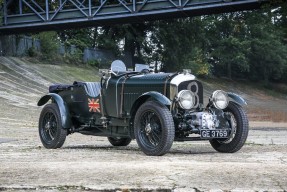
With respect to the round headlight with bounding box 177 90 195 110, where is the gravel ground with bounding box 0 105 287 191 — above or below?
below

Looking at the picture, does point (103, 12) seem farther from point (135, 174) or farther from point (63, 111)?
point (135, 174)

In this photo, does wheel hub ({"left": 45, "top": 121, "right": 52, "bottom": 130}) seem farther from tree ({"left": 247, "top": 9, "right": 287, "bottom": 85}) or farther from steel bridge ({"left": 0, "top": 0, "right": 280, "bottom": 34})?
tree ({"left": 247, "top": 9, "right": 287, "bottom": 85})

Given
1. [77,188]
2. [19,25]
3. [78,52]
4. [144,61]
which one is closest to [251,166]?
[77,188]

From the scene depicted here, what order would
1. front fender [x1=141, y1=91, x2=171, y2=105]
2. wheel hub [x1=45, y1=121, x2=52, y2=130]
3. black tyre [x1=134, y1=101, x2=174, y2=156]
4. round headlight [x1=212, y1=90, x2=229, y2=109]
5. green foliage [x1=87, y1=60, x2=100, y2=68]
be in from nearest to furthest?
black tyre [x1=134, y1=101, x2=174, y2=156] → front fender [x1=141, y1=91, x2=171, y2=105] → round headlight [x1=212, y1=90, x2=229, y2=109] → wheel hub [x1=45, y1=121, x2=52, y2=130] → green foliage [x1=87, y1=60, x2=100, y2=68]

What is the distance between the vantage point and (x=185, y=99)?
1052 centimetres

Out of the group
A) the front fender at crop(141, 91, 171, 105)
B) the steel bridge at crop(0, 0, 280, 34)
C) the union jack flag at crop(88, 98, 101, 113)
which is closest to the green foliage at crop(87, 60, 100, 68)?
the steel bridge at crop(0, 0, 280, 34)

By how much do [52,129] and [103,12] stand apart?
32.6 meters

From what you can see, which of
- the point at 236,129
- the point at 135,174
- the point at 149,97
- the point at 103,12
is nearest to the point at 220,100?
the point at 236,129

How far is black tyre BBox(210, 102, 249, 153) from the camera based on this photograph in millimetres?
11031

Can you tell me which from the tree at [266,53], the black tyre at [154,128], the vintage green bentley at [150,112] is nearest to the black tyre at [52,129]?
the vintage green bentley at [150,112]

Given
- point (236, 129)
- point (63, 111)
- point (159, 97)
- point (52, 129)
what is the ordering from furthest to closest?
point (52, 129) < point (63, 111) < point (236, 129) < point (159, 97)

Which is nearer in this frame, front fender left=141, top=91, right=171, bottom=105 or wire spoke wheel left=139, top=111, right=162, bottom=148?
front fender left=141, top=91, right=171, bottom=105

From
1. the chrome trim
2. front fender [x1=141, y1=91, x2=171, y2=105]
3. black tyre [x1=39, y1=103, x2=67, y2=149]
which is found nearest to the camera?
front fender [x1=141, y1=91, x2=171, y2=105]

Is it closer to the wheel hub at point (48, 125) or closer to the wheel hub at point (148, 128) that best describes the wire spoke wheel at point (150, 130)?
the wheel hub at point (148, 128)
